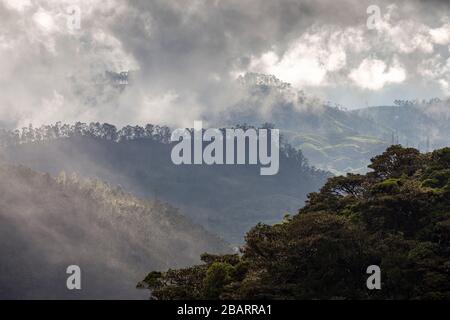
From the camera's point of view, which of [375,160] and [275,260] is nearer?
[275,260]

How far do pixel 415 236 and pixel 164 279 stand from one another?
1129 inches

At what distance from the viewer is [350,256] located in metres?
68.0

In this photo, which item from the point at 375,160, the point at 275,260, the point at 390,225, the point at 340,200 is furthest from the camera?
the point at 375,160

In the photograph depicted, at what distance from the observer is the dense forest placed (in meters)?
65.1

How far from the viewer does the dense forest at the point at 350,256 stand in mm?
65125

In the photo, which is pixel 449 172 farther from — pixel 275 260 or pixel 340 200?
pixel 275 260

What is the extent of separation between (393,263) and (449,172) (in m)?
22.0

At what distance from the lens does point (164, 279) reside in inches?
3127
